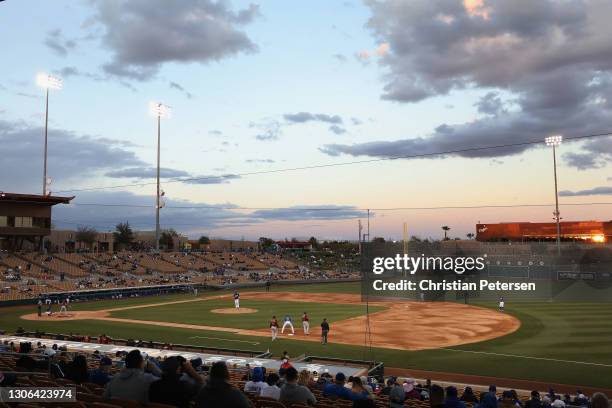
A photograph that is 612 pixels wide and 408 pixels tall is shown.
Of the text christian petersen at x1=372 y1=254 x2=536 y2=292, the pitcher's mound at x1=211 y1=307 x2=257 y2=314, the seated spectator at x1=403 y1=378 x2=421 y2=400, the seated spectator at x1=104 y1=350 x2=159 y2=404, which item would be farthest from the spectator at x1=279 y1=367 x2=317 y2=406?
the text christian petersen at x1=372 y1=254 x2=536 y2=292

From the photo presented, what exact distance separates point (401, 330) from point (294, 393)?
25.1 meters

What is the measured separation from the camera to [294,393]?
7215 millimetres

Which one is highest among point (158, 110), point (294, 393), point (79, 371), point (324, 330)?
point (158, 110)

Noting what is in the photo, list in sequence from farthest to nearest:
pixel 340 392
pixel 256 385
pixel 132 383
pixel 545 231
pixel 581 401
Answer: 1. pixel 545 231
2. pixel 581 401
3. pixel 256 385
4. pixel 340 392
5. pixel 132 383

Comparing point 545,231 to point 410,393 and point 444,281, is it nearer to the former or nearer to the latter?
point 444,281

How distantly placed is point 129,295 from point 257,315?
20610mm

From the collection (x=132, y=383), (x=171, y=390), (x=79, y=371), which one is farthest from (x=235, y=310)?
(x=171, y=390)

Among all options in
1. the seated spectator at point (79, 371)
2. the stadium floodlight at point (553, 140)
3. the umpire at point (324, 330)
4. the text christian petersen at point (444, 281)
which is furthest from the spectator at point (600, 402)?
the stadium floodlight at point (553, 140)

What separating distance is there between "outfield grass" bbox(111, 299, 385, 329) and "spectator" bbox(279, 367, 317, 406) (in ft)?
85.3

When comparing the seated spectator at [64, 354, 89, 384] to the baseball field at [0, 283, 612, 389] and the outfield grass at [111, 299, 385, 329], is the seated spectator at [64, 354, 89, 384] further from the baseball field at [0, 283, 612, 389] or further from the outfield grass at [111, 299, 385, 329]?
the outfield grass at [111, 299, 385, 329]

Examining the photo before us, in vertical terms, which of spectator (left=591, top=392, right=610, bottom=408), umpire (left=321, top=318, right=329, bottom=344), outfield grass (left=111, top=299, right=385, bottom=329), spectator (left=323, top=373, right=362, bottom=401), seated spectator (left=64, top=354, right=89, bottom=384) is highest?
spectator (left=591, top=392, right=610, bottom=408)

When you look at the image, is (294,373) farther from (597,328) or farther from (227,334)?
(597,328)

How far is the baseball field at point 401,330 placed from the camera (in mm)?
22531

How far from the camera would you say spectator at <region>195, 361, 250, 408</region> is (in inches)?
202
